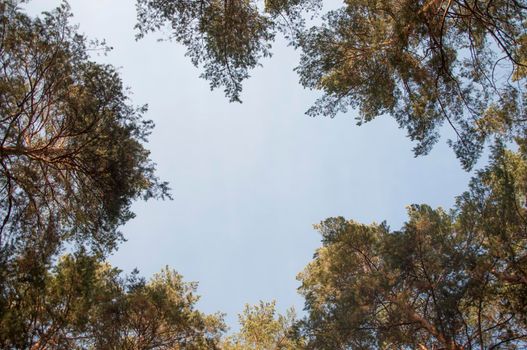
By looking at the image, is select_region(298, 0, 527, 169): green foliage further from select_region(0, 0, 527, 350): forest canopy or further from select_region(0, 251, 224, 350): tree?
select_region(0, 251, 224, 350): tree

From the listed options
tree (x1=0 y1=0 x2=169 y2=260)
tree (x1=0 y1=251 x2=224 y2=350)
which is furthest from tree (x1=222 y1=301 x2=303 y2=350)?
tree (x1=0 y1=0 x2=169 y2=260)

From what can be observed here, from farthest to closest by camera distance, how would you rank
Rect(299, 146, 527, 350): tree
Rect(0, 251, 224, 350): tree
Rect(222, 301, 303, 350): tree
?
Rect(222, 301, 303, 350): tree
Rect(299, 146, 527, 350): tree
Rect(0, 251, 224, 350): tree

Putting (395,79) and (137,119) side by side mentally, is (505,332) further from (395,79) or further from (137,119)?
(137,119)

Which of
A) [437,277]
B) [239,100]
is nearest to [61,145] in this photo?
[239,100]

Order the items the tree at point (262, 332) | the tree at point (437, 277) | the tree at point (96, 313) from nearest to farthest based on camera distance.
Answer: the tree at point (96, 313), the tree at point (437, 277), the tree at point (262, 332)

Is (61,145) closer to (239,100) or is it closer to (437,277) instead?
(239,100)

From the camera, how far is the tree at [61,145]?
873 cm

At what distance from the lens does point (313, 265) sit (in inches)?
730

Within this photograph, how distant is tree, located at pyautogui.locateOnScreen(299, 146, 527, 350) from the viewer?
1148 centimetres

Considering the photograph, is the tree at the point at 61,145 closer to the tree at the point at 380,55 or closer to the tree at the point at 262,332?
the tree at the point at 380,55

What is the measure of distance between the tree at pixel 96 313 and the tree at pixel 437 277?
447 cm

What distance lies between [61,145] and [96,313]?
4652 mm

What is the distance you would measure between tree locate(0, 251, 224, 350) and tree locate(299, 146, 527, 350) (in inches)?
176

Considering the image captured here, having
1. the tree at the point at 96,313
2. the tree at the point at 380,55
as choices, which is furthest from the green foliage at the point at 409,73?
the tree at the point at 96,313
